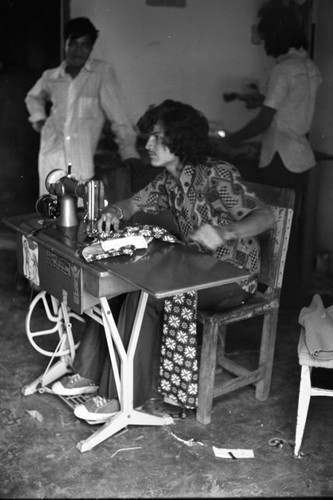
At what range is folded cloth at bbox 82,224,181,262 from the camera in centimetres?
283

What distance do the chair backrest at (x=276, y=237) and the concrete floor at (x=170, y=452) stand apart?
0.61 m

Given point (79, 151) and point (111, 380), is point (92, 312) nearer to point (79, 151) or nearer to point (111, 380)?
point (111, 380)

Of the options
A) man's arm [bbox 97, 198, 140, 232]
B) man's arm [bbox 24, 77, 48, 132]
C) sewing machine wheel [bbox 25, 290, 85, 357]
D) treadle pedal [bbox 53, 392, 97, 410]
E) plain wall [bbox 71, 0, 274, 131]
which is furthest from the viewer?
man's arm [bbox 24, 77, 48, 132]

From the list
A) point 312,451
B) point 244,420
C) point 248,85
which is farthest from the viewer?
point 248,85

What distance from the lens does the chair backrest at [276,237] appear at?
3.24 meters

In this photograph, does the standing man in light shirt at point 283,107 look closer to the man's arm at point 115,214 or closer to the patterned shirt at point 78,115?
the patterned shirt at point 78,115

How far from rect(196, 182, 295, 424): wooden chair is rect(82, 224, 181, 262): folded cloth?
426 mm

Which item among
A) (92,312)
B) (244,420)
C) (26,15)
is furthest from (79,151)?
(244,420)

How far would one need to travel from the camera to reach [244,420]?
131 inches

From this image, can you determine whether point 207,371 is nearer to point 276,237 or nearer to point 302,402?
point 302,402

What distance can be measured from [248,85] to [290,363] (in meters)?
1.74

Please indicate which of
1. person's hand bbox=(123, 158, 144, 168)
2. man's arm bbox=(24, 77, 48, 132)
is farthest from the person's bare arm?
man's arm bbox=(24, 77, 48, 132)

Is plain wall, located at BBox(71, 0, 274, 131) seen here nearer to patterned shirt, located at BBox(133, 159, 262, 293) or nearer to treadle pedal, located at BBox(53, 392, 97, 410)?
patterned shirt, located at BBox(133, 159, 262, 293)

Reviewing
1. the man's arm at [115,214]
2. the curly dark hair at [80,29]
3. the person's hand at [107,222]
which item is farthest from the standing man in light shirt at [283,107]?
the person's hand at [107,222]
